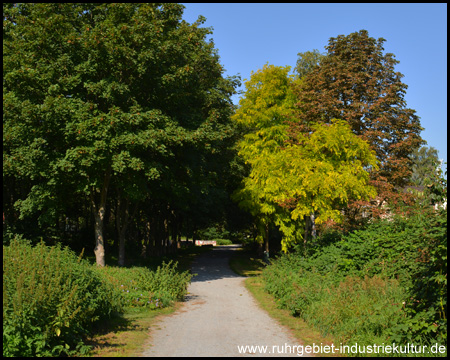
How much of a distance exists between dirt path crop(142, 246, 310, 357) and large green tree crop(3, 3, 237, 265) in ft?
18.9

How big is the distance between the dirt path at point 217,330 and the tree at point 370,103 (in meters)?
9.28

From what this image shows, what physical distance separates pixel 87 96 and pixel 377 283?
1365 centimetres

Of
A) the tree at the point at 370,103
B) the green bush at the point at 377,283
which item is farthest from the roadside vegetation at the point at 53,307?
the tree at the point at 370,103

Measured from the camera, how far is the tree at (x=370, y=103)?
63.4ft

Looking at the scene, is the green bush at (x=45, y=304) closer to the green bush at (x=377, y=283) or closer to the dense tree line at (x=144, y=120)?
the green bush at (x=377, y=283)

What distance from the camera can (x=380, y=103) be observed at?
1928 cm

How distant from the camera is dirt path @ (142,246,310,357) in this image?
798 centimetres

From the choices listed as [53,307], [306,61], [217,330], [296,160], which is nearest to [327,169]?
[296,160]

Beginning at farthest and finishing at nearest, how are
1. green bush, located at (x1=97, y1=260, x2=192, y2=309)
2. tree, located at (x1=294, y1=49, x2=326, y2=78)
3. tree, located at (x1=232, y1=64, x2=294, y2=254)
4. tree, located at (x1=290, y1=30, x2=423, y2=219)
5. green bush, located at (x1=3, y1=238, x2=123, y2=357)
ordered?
tree, located at (x1=294, y1=49, x2=326, y2=78), tree, located at (x1=232, y1=64, x2=294, y2=254), tree, located at (x1=290, y1=30, x2=423, y2=219), green bush, located at (x1=97, y1=260, x2=192, y2=309), green bush, located at (x1=3, y1=238, x2=123, y2=357)

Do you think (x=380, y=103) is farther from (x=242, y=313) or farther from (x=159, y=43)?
(x=242, y=313)

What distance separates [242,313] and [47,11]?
13914 mm

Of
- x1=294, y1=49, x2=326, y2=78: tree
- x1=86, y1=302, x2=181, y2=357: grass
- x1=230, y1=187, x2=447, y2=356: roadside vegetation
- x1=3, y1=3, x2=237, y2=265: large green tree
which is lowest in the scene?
x1=86, y1=302, x2=181, y2=357: grass

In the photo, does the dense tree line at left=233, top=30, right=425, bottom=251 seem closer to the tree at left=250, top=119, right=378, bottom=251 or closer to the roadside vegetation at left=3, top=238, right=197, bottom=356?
the tree at left=250, top=119, right=378, bottom=251

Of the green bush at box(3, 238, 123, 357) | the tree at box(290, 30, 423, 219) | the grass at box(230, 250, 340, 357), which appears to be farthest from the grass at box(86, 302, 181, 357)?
the tree at box(290, 30, 423, 219)
